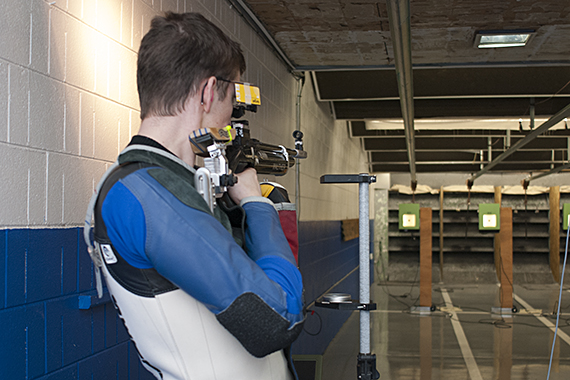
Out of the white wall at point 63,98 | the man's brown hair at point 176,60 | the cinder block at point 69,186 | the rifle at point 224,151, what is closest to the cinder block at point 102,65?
the white wall at point 63,98

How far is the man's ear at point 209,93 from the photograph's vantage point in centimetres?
96

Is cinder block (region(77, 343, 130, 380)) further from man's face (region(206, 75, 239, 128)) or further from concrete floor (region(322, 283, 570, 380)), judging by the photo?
concrete floor (region(322, 283, 570, 380))

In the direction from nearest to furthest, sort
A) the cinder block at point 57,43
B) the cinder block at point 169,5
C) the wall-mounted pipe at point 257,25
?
the cinder block at point 57,43 → the cinder block at point 169,5 → the wall-mounted pipe at point 257,25

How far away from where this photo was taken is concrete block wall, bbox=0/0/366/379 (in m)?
1.29

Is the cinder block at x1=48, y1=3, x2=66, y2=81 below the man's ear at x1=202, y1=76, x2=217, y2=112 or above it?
above

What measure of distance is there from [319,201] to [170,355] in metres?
4.74

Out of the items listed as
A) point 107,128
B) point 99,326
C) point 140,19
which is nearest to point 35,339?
point 99,326

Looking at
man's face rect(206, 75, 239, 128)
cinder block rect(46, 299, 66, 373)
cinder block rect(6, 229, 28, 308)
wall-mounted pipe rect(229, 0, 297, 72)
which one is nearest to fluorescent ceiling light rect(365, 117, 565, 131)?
wall-mounted pipe rect(229, 0, 297, 72)

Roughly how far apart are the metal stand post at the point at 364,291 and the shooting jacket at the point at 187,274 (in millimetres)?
665

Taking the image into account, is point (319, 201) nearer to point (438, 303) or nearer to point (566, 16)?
point (566, 16)

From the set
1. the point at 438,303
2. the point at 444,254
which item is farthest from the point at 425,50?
the point at 444,254

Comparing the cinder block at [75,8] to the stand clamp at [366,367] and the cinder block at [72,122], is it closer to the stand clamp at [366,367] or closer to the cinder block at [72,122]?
the cinder block at [72,122]

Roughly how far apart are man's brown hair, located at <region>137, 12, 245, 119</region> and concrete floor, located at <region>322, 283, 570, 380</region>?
13.3ft

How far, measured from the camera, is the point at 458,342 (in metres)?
5.77
